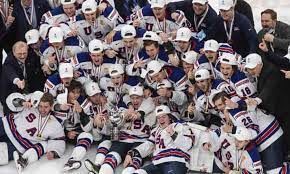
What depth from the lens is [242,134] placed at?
581cm

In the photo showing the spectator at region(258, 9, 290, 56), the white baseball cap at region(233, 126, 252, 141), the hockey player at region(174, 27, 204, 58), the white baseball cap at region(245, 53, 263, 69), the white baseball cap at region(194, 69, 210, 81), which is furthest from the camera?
the hockey player at region(174, 27, 204, 58)

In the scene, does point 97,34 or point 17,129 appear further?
point 97,34

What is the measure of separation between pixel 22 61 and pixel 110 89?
944mm

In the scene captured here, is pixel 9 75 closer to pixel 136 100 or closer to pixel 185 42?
pixel 136 100

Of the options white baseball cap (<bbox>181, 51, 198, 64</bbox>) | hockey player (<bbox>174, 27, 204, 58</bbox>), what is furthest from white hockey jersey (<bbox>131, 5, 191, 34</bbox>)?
white baseball cap (<bbox>181, 51, 198, 64</bbox>)

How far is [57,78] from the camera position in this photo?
22.1 ft

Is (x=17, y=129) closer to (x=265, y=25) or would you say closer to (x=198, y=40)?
(x=198, y=40)

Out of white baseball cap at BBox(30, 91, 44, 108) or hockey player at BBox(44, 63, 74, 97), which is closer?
white baseball cap at BBox(30, 91, 44, 108)

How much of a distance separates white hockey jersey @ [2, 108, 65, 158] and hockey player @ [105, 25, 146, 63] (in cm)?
92

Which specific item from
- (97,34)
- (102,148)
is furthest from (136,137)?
(97,34)

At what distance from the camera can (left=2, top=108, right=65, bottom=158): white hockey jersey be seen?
647cm

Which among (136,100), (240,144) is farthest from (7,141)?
(240,144)

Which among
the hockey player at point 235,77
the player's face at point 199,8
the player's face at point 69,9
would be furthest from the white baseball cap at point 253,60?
the player's face at point 69,9

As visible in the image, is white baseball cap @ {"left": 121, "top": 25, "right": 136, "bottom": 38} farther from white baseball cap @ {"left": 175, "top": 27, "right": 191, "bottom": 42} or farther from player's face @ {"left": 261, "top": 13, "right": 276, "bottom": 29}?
A: player's face @ {"left": 261, "top": 13, "right": 276, "bottom": 29}
